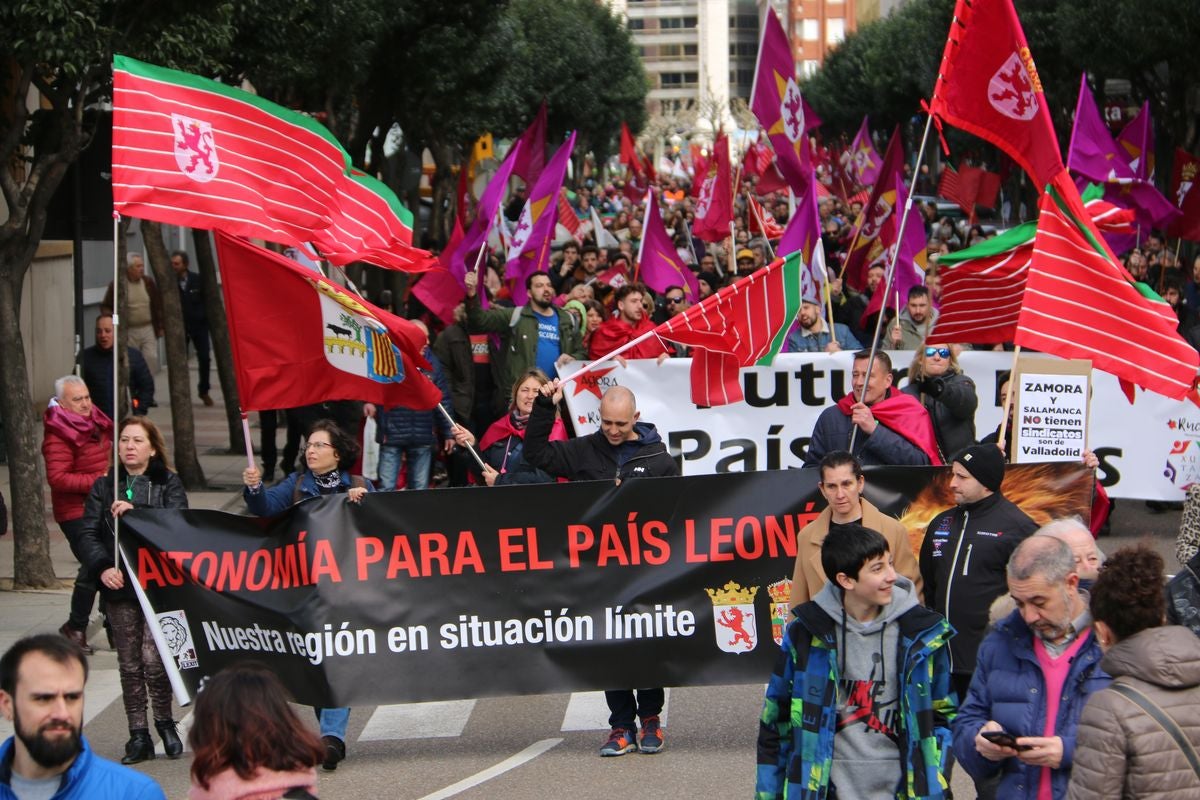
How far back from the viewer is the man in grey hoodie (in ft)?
16.2

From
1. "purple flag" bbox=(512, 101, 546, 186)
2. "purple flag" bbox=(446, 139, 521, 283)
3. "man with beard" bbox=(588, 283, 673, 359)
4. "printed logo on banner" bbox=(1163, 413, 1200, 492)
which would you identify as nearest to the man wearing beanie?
"printed logo on banner" bbox=(1163, 413, 1200, 492)

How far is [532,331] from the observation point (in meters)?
13.8

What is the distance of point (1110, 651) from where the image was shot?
13.8ft

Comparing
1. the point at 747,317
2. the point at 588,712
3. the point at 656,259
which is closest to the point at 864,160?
the point at 656,259

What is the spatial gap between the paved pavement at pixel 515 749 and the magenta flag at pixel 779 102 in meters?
8.71

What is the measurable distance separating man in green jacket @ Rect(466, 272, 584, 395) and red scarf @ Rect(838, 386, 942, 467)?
17.1 feet

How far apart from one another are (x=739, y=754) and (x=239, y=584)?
2339 mm

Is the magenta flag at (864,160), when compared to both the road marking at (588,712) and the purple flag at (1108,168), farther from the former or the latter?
the road marking at (588,712)

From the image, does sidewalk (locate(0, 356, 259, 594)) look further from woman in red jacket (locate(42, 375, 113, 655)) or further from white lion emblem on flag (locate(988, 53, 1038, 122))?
white lion emblem on flag (locate(988, 53, 1038, 122))

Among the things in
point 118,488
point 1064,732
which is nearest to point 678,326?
point 118,488

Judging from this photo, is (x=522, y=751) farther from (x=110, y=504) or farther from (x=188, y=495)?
(x=188, y=495)

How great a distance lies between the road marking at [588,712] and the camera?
8.51 metres

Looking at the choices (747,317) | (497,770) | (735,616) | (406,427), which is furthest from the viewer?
(406,427)

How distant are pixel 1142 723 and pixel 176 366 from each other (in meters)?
13.4
